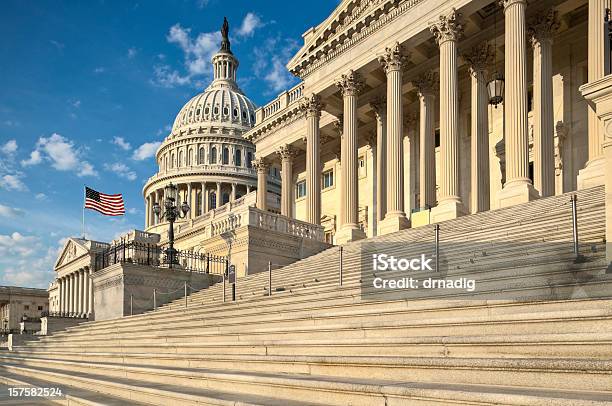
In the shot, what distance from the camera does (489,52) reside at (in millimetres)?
29062

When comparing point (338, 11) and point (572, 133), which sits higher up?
point (338, 11)

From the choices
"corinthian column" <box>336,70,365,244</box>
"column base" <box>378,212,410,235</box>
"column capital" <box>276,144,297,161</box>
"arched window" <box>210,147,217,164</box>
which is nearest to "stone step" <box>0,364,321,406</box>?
"column base" <box>378,212,410,235</box>

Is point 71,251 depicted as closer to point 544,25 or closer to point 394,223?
point 394,223

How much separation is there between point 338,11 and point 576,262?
85.5 ft

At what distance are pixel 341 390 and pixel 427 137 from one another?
24629 mm

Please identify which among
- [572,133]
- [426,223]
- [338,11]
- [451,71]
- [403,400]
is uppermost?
[338,11]

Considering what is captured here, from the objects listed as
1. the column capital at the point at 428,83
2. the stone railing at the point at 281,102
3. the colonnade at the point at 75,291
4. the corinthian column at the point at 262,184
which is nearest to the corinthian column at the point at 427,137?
the column capital at the point at 428,83

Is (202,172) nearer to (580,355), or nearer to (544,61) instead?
(544,61)

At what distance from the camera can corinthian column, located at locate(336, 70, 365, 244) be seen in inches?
1228

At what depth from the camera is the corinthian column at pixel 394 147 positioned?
28.3m

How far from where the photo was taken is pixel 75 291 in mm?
82500

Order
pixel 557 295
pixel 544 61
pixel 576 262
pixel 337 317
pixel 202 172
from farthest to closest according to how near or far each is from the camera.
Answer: pixel 202 172 < pixel 544 61 < pixel 337 317 < pixel 576 262 < pixel 557 295

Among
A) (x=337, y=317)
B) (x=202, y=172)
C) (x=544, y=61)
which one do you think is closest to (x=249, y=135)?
(x=544, y=61)

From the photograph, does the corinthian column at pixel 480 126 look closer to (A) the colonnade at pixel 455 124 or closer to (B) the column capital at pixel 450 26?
(A) the colonnade at pixel 455 124
